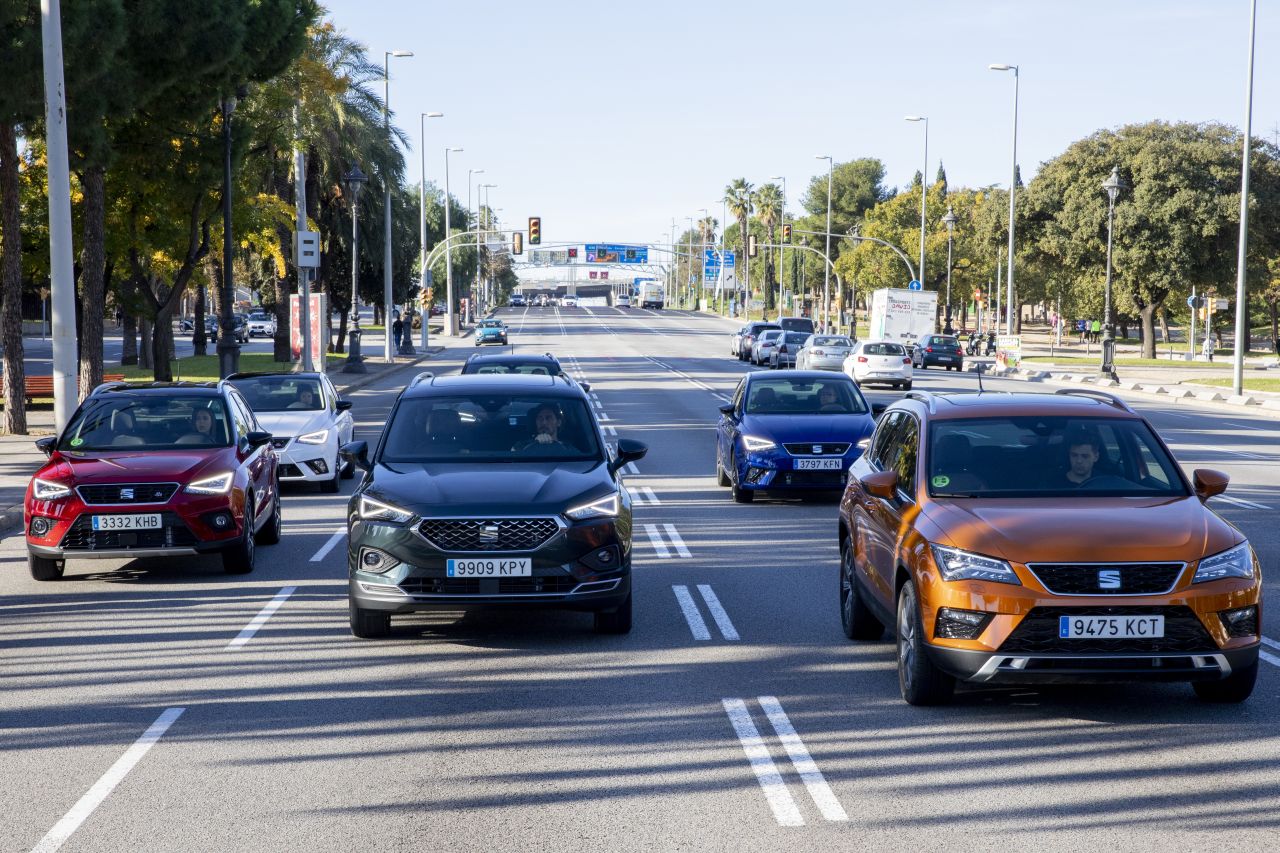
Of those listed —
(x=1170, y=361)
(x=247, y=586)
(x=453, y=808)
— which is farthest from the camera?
(x=1170, y=361)

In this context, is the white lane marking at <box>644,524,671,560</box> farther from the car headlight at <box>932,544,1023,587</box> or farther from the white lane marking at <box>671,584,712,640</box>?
the car headlight at <box>932,544,1023,587</box>

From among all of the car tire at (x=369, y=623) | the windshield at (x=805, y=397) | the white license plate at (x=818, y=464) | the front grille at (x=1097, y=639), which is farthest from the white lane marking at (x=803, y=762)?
the windshield at (x=805, y=397)

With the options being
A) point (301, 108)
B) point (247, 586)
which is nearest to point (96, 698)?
point (247, 586)

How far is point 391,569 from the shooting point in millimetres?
8781

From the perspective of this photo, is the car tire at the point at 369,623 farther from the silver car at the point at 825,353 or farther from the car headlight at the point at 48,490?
the silver car at the point at 825,353

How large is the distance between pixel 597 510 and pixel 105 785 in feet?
11.6

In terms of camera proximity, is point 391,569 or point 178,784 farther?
point 391,569

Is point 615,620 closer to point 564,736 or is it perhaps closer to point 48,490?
point 564,736

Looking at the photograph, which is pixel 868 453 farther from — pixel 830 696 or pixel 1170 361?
pixel 1170 361

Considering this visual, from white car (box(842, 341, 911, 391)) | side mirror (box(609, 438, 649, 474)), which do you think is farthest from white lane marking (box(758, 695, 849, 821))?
white car (box(842, 341, 911, 391))

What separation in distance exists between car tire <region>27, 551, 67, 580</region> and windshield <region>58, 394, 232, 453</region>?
1.02m

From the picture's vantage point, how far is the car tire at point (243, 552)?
1190cm

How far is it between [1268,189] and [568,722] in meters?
63.7

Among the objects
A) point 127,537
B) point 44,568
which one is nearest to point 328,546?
point 127,537
